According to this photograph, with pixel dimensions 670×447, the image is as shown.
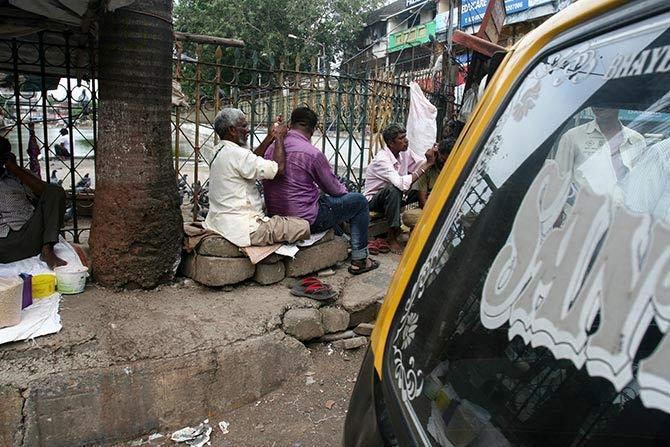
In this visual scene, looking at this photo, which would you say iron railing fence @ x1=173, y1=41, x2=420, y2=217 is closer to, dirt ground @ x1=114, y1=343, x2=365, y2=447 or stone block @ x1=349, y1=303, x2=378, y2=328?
stone block @ x1=349, y1=303, x2=378, y2=328

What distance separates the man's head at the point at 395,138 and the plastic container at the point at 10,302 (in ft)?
11.7

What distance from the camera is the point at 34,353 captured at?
2.69m

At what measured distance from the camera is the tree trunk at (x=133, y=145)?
10.3 ft

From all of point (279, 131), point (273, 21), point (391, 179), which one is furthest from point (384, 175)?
point (273, 21)

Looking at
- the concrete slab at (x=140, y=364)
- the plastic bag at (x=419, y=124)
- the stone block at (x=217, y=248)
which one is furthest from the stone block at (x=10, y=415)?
the plastic bag at (x=419, y=124)

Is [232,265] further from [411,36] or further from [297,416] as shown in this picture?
[411,36]

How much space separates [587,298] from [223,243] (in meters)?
3.18

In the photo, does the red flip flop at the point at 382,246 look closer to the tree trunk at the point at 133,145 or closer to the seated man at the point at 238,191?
the seated man at the point at 238,191

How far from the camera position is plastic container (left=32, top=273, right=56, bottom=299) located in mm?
3094

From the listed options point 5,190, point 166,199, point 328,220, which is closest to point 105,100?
point 166,199

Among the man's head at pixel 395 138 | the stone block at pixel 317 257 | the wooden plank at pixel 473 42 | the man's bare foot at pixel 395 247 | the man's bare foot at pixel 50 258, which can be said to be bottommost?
the man's bare foot at pixel 395 247

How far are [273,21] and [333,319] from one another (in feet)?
86.2

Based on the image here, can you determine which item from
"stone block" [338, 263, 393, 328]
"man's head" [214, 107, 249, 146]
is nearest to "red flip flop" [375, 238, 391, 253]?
"stone block" [338, 263, 393, 328]

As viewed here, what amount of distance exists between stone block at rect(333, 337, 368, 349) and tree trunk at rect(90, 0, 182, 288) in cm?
149
